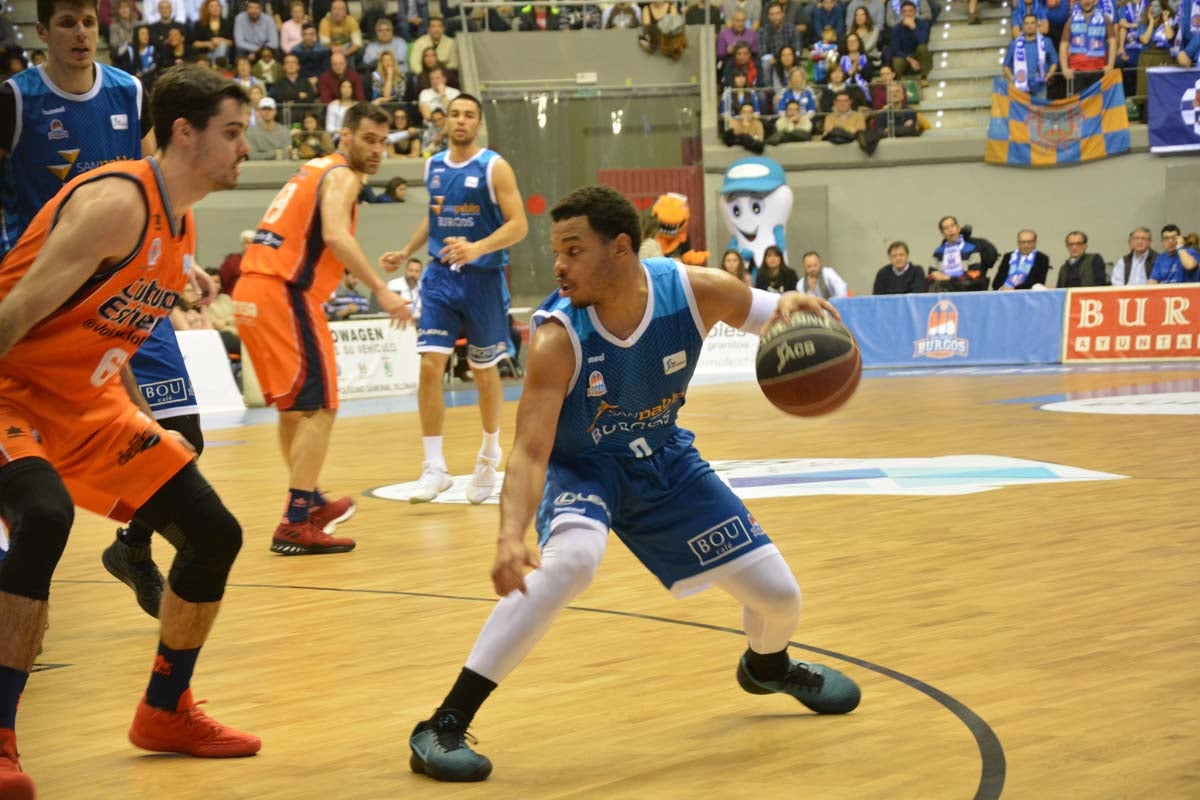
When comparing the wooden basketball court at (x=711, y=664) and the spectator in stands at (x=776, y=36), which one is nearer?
the wooden basketball court at (x=711, y=664)

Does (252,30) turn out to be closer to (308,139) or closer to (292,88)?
(292,88)

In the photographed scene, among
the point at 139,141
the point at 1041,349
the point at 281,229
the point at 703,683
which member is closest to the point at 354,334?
the point at 1041,349

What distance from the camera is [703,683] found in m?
3.84

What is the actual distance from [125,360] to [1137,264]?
15665 mm

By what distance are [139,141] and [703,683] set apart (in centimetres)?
254

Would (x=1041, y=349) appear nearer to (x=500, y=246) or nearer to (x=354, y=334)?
(x=354, y=334)

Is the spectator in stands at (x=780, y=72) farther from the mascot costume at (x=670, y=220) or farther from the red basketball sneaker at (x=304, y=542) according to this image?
the red basketball sneaker at (x=304, y=542)

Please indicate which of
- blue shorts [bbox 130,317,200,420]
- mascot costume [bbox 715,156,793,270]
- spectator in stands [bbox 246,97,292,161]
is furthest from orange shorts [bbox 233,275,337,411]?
mascot costume [bbox 715,156,793,270]

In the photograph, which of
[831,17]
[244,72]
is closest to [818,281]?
[831,17]

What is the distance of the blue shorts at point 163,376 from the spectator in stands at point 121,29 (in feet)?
52.7

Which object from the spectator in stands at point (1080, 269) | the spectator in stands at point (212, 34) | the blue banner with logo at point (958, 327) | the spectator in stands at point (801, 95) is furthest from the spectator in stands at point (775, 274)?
the spectator in stands at point (212, 34)

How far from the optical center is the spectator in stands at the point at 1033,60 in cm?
1980

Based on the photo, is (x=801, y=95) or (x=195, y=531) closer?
(x=195, y=531)

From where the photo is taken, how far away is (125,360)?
3324mm
